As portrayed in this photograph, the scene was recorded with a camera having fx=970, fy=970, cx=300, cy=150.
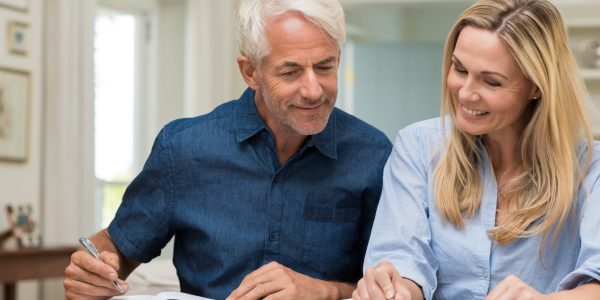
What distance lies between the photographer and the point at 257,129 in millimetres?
2008

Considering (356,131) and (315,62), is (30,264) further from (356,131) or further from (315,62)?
(315,62)

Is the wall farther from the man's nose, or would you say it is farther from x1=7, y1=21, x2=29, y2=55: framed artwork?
the man's nose

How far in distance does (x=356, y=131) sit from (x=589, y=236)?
59 cm

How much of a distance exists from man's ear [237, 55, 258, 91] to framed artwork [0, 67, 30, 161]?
10.2 ft

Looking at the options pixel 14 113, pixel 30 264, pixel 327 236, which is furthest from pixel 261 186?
pixel 14 113

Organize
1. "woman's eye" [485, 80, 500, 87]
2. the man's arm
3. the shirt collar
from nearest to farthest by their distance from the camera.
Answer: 1. "woman's eye" [485, 80, 500, 87]
2. the man's arm
3. the shirt collar

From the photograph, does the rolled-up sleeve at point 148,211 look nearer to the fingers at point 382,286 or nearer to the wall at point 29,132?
the fingers at point 382,286

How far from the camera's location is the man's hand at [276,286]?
170 centimetres

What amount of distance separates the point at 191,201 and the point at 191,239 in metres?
0.08

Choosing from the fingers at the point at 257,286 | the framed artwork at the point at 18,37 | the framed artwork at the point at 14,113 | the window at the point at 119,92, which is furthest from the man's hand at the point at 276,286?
the window at the point at 119,92

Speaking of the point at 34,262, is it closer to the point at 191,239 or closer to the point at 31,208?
the point at 31,208

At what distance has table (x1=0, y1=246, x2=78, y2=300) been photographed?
4.40 metres

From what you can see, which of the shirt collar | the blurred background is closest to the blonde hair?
the shirt collar

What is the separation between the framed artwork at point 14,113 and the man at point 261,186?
9.85 feet
